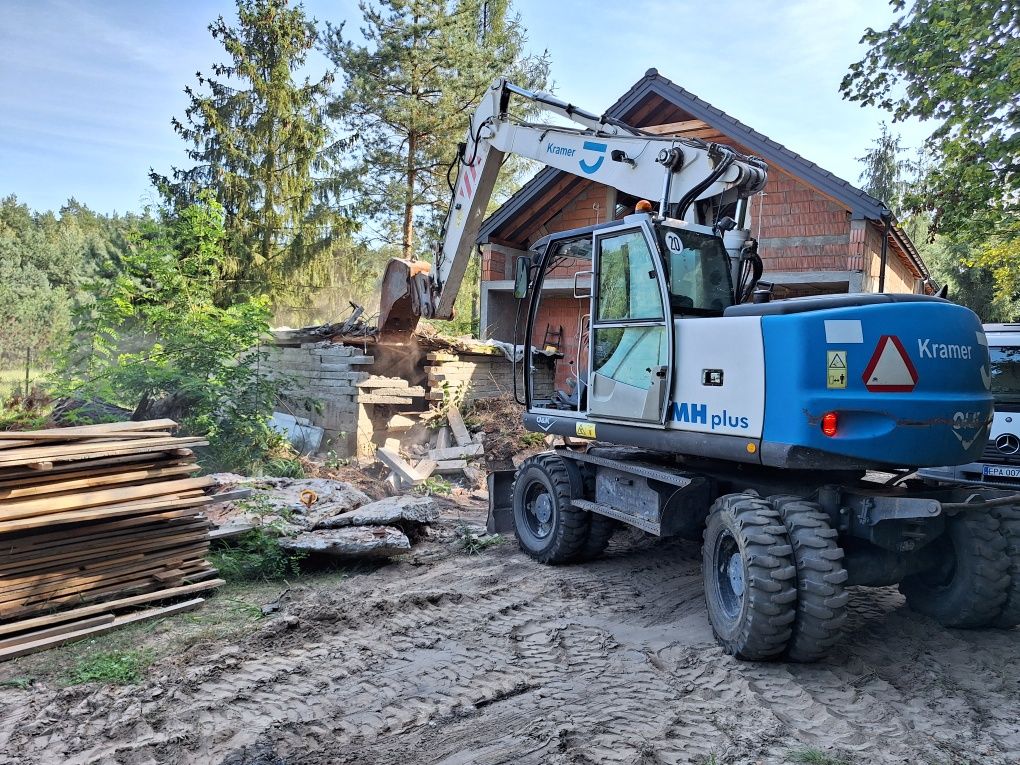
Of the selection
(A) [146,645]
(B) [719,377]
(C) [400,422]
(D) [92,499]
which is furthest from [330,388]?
(B) [719,377]

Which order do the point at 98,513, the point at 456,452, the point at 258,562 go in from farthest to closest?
the point at 456,452 → the point at 258,562 → the point at 98,513

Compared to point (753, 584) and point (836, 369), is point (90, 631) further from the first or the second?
point (836, 369)

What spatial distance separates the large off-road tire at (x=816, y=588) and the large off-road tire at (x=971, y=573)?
1.12 meters

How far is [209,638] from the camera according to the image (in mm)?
4812

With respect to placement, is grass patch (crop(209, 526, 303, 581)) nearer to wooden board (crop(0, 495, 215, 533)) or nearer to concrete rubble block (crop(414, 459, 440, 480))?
wooden board (crop(0, 495, 215, 533))

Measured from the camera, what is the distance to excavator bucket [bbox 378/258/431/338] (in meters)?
9.26

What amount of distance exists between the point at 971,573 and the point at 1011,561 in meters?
0.28

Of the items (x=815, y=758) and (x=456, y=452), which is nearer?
(x=815, y=758)

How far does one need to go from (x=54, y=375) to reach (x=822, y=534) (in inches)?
397

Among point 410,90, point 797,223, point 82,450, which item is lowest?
point 82,450

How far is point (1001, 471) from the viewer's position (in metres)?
6.89

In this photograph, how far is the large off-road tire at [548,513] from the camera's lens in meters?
6.62

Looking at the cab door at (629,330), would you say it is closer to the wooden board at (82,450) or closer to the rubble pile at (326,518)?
the rubble pile at (326,518)

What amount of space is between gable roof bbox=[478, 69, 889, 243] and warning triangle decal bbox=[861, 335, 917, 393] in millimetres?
7849
